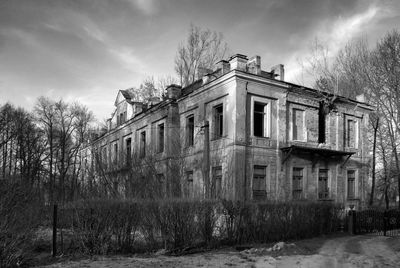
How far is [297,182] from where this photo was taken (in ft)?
80.1

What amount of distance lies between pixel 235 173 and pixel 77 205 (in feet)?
33.7

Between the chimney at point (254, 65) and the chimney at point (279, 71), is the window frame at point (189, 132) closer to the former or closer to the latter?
the chimney at point (254, 65)

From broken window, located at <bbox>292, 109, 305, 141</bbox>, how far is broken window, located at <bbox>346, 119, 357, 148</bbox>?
495cm

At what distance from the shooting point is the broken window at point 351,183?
2779 centimetres

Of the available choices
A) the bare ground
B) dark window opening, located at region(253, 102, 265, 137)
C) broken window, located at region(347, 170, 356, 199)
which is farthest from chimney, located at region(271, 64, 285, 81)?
the bare ground

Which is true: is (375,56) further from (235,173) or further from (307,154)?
(235,173)

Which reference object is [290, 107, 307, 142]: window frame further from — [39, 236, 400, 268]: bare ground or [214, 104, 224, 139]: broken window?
[39, 236, 400, 268]: bare ground

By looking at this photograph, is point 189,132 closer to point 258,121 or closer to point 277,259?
point 258,121

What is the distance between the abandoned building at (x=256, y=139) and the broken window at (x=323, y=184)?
2.5 inches

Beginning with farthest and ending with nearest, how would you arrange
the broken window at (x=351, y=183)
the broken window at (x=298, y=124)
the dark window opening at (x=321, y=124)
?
the broken window at (x=351, y=183) → the dark window opening at (x=321, y=124) → the broken window at (x=298, y=124)

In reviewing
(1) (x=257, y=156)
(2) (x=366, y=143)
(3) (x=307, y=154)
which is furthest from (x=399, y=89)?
(1) (x=257, y=156)

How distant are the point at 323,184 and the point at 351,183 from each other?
3.21m

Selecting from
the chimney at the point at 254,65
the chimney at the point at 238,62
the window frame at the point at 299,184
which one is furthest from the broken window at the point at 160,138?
the window frame at the point at 299,184

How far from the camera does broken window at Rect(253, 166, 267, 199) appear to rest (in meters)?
22.4
